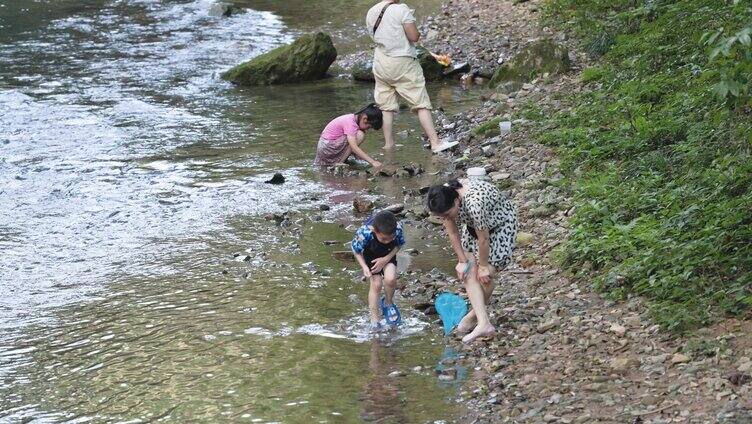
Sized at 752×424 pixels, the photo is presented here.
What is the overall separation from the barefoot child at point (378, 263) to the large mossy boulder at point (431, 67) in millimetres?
9002

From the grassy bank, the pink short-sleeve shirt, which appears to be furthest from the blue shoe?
the pink short-sleeve shirt

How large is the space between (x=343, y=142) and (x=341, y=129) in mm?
155

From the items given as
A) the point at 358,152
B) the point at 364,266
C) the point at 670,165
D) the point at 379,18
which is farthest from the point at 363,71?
the point at 364,266


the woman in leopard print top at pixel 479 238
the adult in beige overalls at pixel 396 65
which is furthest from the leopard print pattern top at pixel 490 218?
the adult in beige overalls at pixel 396 65

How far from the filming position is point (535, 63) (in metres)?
14.3

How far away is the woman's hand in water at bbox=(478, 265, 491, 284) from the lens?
7.00 metres

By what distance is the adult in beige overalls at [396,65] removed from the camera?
11.9 m

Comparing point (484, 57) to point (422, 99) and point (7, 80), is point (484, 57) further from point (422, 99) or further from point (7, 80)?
point (7, 80)

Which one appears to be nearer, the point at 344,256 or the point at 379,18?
the point at 344,256

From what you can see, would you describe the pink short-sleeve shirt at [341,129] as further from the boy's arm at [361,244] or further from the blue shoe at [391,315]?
the blue shoe at [391,315]

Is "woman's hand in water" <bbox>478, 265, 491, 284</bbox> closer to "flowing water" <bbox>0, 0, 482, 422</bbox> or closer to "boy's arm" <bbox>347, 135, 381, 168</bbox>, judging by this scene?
"flowing water" <bbox>0, 0, 482, 422</bbox>

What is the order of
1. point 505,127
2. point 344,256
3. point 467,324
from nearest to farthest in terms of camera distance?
point 467,324
point 344,256
point 505,127

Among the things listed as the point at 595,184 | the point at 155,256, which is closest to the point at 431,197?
the point at 595,184

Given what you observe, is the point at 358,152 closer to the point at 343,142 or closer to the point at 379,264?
the point at 343,142
